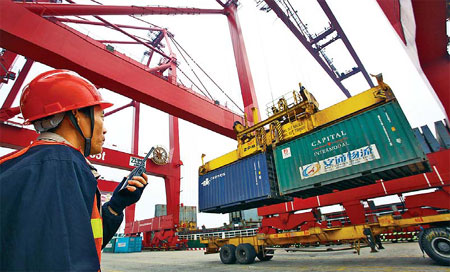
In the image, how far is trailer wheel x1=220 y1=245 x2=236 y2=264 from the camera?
8.34m

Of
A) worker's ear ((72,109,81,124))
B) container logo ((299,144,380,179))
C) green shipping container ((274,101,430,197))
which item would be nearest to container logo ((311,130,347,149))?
green shipping container ((274,101,430,197))

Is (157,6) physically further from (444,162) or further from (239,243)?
(444,162)

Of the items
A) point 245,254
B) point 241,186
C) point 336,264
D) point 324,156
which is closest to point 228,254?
point 245,254

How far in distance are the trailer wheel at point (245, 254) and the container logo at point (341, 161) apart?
10.8ft

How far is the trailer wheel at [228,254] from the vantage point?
834 cm

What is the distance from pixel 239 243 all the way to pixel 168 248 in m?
14.0

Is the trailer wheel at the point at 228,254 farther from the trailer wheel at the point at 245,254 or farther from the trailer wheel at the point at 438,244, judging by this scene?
the trailer wheel at the point at 438,244

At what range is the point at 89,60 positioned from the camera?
25.2 ft

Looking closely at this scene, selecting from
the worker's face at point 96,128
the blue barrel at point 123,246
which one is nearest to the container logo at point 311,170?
the worker's face at point 96,128

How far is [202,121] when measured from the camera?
10.5 m

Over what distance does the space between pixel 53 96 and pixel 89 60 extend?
793cm

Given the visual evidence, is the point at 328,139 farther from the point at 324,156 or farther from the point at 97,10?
the point at 97,10

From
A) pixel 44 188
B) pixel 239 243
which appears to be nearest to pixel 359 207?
pixel 239 243

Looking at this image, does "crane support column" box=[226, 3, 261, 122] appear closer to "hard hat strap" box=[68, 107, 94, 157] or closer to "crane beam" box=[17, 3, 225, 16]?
"crane beam" box=[17, 3, 225, 16]
